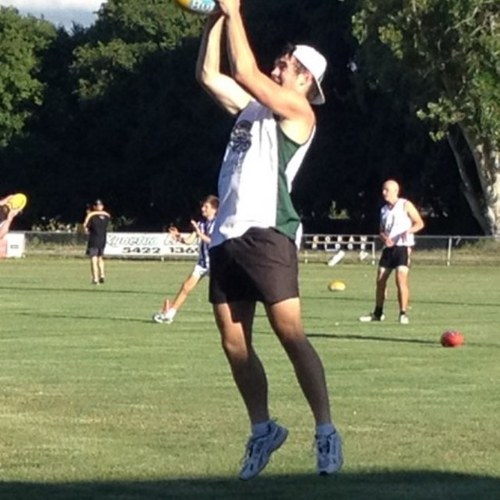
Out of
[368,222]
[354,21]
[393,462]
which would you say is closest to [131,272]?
[354,21]

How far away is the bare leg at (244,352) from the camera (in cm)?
901

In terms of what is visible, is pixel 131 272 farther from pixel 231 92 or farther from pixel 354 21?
pixel 231 92

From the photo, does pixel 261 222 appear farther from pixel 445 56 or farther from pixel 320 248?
pixel 320 248

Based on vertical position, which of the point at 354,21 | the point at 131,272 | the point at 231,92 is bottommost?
the point at 131,272

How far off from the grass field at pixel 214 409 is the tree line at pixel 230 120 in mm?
32445

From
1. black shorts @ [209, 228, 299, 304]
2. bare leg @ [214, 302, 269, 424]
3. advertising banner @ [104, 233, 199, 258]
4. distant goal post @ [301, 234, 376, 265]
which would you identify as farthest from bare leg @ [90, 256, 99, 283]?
black shorts @ [209, 228, 299, 304]

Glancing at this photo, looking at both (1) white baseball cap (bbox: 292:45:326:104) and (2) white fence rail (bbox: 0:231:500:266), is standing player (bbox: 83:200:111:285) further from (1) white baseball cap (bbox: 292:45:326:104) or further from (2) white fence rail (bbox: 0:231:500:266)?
(1) white baseball cap (bbox: 292:45:326:104)

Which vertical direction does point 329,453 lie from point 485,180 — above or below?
below

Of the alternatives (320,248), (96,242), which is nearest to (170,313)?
(96,242)

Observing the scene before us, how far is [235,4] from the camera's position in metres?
8.65

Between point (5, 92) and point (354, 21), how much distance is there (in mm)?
30999

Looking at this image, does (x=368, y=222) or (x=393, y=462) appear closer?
(x=393, y=462)

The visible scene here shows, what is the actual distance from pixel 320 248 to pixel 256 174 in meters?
55.6

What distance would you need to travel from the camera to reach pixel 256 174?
8.78 metres
